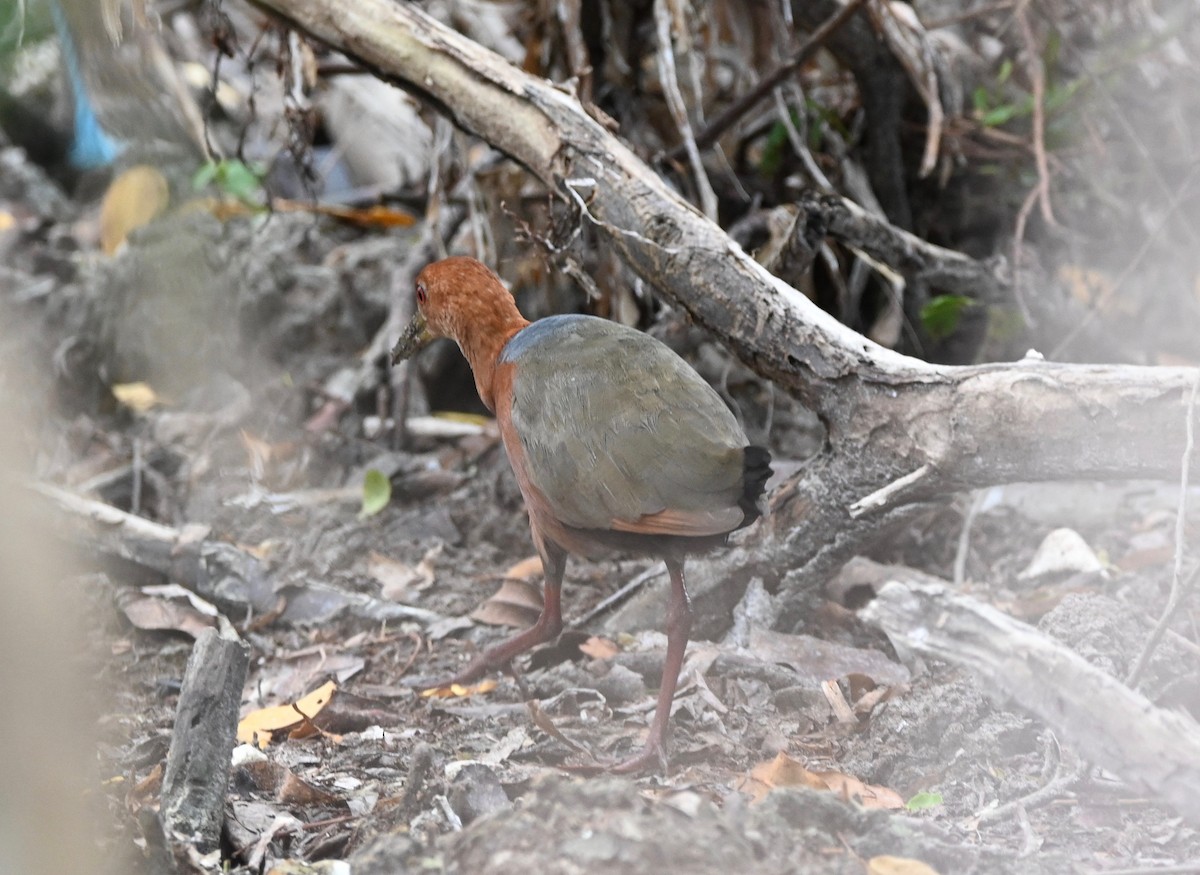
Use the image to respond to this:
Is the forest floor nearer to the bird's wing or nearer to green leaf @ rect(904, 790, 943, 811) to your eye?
green leaf @ rect(904, 790, 943, 811)

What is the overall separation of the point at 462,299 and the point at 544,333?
18.9 inches

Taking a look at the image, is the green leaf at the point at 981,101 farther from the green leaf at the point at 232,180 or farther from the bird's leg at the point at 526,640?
the green leaf at the point at 232,180

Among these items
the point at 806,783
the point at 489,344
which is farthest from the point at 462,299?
the point at 806,783

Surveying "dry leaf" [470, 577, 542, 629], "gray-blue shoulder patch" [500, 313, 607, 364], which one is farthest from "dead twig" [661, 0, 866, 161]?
"dry leaf" [470, 577, 542, 629]

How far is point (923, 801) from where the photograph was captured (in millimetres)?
2602

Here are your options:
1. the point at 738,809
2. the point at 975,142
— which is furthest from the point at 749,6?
the point at 738,809

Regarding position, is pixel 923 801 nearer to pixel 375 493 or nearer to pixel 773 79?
pixel 375 493

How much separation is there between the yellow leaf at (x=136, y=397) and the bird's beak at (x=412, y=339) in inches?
94.7

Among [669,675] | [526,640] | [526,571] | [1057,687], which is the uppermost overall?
[1057,687]

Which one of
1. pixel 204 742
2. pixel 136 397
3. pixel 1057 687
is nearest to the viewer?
pixel 204 742

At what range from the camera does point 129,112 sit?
4023 mm

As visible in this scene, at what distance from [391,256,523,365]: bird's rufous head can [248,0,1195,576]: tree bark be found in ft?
1.23

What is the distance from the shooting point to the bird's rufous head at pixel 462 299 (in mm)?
3695

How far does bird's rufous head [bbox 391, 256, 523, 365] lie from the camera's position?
145 inches
